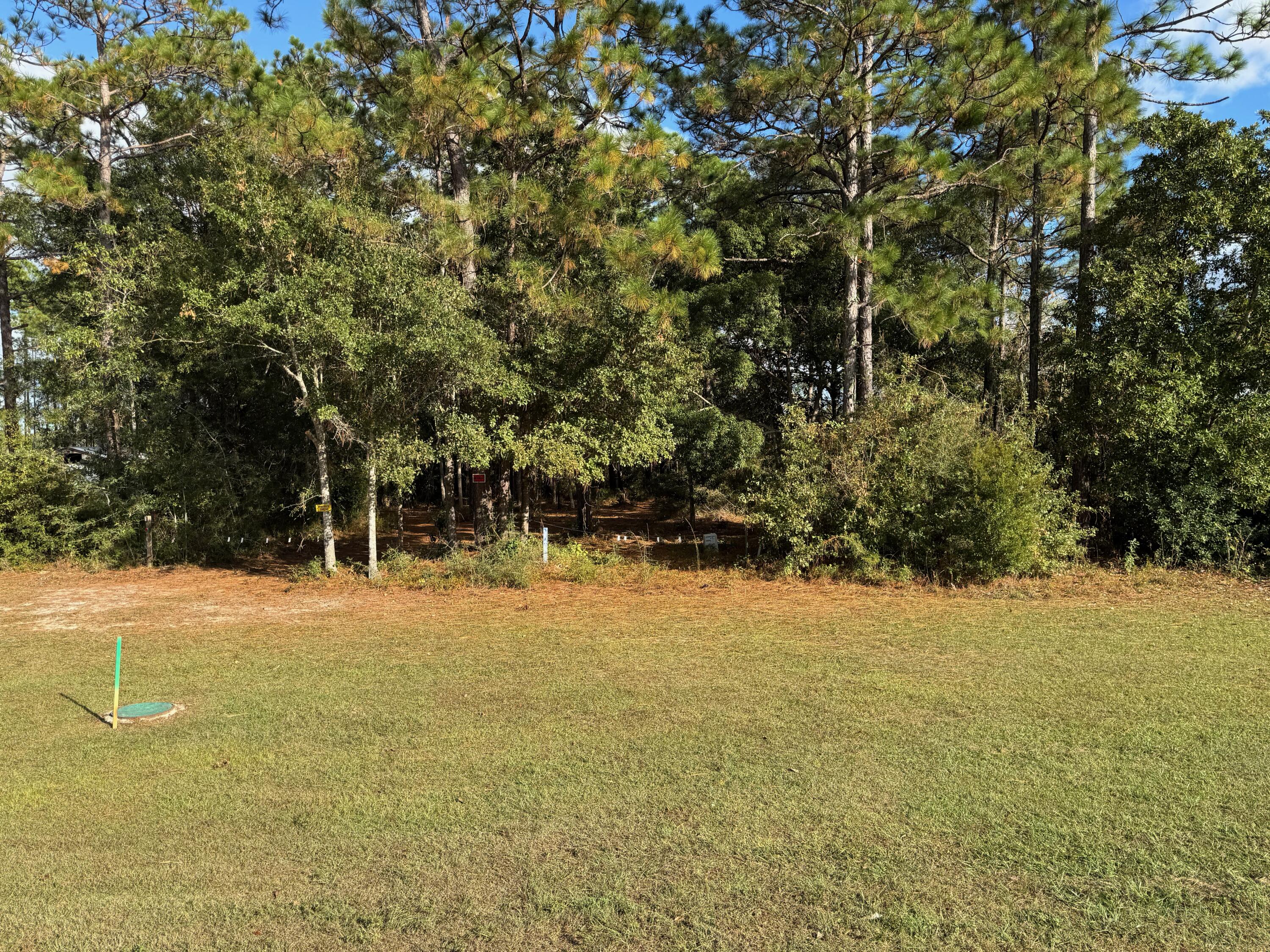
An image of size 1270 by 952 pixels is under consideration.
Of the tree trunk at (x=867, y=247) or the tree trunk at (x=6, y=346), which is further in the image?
the tree trunk at (x=6, y=346)

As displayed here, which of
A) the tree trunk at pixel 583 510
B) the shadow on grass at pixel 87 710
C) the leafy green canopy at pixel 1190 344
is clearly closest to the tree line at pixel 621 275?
the leafy green canopy at pixel 1190 344

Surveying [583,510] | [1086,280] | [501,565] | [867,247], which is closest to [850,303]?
[867,247]

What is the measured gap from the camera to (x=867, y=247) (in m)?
13.5

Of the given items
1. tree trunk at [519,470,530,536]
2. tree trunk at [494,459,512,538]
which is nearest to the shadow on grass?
tree trunk at [494,459,512,538]

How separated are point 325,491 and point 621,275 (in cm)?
591

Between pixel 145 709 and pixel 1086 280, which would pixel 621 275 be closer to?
pixel 1086 280

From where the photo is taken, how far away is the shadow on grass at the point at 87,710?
230 inches

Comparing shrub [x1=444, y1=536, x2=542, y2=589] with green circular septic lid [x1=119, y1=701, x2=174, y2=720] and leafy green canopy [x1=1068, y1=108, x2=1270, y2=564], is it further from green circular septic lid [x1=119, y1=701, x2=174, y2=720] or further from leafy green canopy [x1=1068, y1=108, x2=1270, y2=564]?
leafy green canopy [x1=1068, y1=108, x2=1270, y2=564]


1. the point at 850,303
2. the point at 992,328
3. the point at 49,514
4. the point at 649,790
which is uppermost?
the point at 850,303

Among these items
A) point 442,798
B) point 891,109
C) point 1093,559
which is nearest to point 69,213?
point 891,109

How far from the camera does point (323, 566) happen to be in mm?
12859

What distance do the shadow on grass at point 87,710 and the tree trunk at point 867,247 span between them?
11.0m

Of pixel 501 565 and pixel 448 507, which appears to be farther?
pixel 448 507

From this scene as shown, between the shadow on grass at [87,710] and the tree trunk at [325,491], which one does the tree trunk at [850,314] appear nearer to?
the tree trunk at [325,491]
